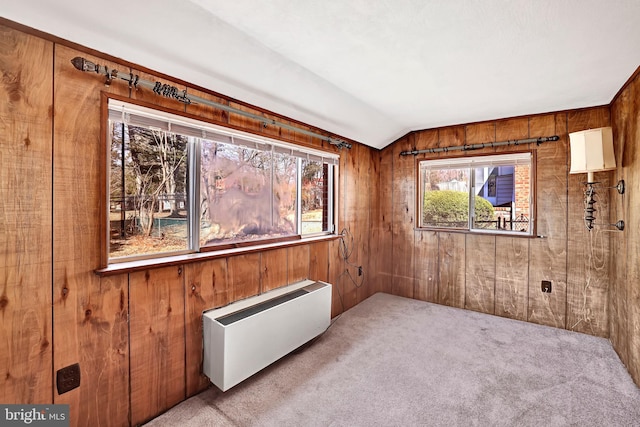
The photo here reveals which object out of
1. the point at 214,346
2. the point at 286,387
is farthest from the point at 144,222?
the point at 286,387

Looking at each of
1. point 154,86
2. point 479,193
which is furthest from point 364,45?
point 479,193

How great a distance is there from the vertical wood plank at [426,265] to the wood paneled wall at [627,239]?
163 centimetres

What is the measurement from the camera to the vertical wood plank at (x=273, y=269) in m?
2.39

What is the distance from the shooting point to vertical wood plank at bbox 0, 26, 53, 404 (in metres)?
1.23

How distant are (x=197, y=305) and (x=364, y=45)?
2.03 m

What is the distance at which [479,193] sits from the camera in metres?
3.43

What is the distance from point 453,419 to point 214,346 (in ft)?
5.16

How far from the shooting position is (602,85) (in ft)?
7.45

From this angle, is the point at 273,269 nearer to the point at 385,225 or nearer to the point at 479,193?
the point at 385,225

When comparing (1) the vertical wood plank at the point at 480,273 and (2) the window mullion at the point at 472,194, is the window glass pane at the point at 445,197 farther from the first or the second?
(1) the vertical wood plank at the point at 480,273

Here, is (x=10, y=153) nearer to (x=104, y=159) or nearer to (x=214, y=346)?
(x=104, y=159)

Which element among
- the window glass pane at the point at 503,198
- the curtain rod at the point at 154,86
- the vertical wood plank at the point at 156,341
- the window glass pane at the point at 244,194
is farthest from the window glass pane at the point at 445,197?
the vertical wood plank at the point at 156,341

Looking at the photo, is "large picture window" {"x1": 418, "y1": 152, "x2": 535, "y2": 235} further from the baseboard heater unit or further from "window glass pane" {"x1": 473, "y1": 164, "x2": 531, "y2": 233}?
the baseboard heater unit

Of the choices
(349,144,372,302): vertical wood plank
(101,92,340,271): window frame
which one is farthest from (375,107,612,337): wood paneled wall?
(101,92,340,271): window frame
